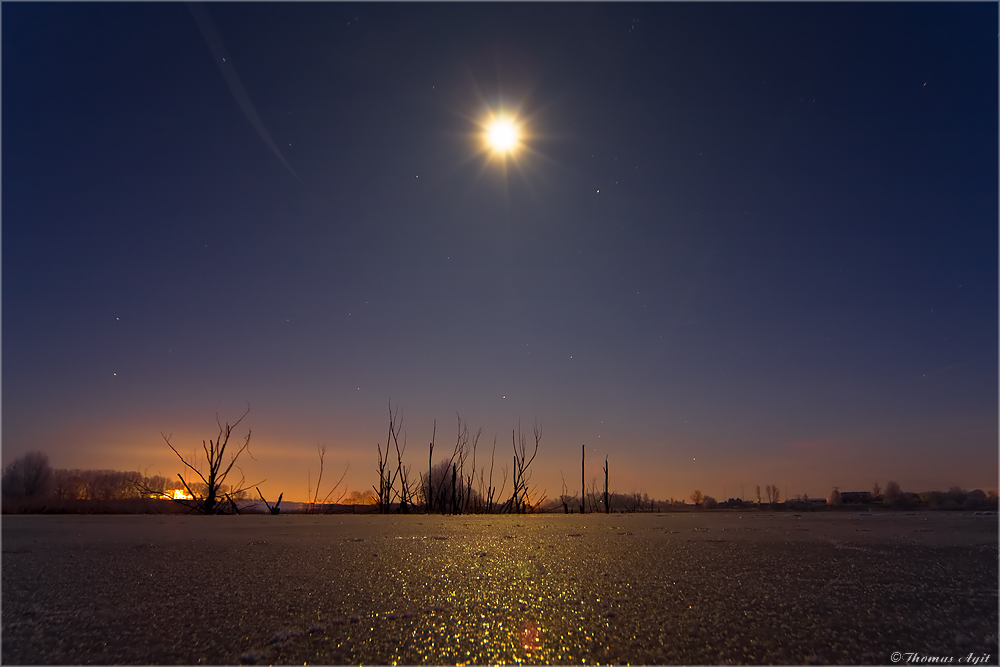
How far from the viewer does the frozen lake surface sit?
4.39 ft

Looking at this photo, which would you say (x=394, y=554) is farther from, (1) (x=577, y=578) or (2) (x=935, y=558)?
(2) (x=935, y=558)

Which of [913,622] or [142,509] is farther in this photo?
[142,509]

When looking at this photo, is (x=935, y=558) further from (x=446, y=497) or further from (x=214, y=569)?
(x=446, y=497)

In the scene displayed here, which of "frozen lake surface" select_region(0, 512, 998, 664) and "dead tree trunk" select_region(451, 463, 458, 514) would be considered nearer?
"frozen lake surface" select_region(0, 512, 998, 664)

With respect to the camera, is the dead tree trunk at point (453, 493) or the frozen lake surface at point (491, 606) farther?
the dead tree trunk at point (453, 493)

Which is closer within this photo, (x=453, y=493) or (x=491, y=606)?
(x=491, y=606)

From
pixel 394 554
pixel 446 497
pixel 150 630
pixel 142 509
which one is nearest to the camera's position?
pixel 150 630

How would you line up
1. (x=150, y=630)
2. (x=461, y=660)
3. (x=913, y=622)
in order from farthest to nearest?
(x=913, y=622) < (x=150, y=630) < (x=461, y=660)

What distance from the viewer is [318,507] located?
1212 cm

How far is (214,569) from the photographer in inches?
93.0

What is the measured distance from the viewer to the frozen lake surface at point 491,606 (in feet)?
4.39

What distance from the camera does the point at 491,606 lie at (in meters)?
1.71

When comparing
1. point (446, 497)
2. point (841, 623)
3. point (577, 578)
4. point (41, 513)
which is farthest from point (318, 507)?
point (841, 623)

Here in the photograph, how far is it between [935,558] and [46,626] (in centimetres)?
371
